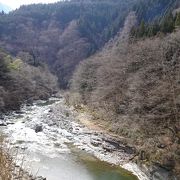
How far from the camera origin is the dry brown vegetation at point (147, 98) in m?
19.6

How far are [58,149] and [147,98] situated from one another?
7332 mm

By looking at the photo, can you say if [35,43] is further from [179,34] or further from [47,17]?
[179,34]

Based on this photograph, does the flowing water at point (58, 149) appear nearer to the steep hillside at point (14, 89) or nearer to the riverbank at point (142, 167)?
the riverbank at point (142, 167)

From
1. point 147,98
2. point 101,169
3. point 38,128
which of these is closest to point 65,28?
point 38,128

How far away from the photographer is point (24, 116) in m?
32.6

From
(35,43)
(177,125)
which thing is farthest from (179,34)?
(35,43)

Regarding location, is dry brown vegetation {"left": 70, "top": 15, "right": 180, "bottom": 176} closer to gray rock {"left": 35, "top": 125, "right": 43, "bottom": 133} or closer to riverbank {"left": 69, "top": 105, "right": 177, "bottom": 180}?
riverbank {"left": 69, "top": 105, "right": 177, "bottom": 180}

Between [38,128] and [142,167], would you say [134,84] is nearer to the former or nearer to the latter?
[38,128]

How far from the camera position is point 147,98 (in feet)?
79.2

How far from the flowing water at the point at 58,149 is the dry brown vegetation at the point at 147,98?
251cm

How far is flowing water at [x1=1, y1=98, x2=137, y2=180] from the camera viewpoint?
17.0 m

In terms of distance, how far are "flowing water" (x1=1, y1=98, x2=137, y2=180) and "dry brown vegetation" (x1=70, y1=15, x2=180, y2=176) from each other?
8.23 ft

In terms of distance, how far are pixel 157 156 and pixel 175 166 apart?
162 cm

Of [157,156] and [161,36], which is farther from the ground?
[161,36]
